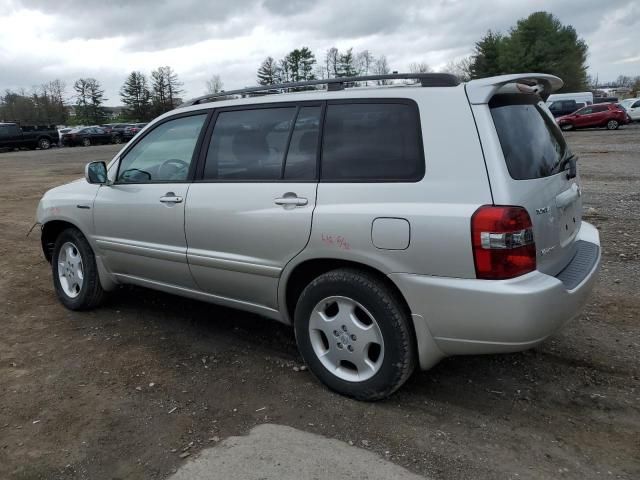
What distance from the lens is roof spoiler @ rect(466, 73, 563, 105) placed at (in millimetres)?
2859

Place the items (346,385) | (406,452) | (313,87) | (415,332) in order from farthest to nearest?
(313,87), (346,385), (415,332), (406,452)

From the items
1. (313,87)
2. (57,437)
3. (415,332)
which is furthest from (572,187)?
(57,437)

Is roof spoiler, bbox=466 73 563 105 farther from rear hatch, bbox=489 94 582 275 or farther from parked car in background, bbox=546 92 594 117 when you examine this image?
parked car in background, bbox=546 92 594 117

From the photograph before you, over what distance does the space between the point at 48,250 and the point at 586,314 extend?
4.75 metres

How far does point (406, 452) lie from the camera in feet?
9.07

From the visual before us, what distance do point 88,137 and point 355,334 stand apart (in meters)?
41.8

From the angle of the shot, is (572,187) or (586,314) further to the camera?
(586,314)

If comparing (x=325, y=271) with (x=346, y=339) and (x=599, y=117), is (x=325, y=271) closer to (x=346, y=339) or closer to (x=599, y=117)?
(x=346, y=339)

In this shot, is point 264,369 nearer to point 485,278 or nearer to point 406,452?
point 406,452

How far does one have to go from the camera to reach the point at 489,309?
2.71m

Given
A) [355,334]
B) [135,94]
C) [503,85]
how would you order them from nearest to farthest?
[503,85]
[355,334]
[135,94]

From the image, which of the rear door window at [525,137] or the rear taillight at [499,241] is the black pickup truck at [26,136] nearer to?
the rear door window at [525,137]

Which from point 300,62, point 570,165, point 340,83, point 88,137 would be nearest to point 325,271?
point 340,83

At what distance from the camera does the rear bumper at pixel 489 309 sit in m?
2.68
